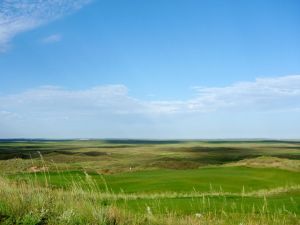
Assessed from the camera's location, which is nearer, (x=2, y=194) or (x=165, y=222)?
(x=165, y=222)

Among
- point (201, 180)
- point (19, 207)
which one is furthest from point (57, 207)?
point (201, 180)

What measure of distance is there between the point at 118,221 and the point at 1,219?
6.46 feet

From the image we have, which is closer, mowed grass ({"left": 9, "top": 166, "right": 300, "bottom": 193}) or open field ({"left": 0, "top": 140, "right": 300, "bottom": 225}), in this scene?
open field ({"left": 0, "top": 140, "right": 300, "bottom": 225})

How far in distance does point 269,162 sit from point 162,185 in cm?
2212

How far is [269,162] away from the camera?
167 ft

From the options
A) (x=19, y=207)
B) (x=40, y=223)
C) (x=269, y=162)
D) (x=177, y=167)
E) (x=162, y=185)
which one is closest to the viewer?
(x=40, y=223)

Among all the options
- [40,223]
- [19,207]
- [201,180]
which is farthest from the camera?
[201,180]

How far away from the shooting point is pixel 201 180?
114 feet

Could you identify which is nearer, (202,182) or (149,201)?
(149,201)

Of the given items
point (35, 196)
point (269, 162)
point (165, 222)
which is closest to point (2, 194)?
point (35, 196)

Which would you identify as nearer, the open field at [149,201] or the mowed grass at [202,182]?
the open field at [149,201]

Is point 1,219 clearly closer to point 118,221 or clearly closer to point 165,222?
point 118,221

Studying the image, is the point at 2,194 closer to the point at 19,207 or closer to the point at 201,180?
the point at 19,207

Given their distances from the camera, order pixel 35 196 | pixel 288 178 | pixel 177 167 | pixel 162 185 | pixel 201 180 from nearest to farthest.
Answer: pixel 35 196 → pixel 162 185 → pixel 201 180 → pixel 288 178 → pixel 177 167
